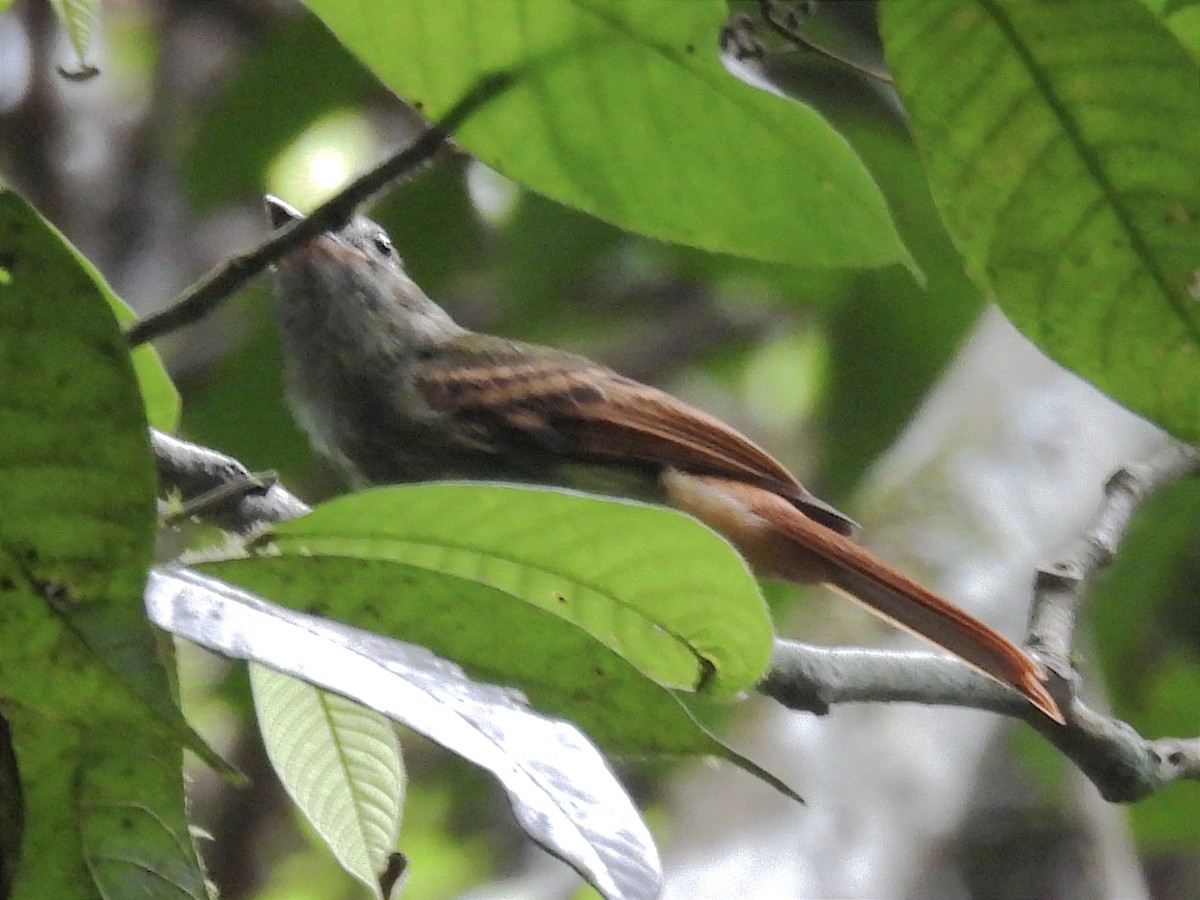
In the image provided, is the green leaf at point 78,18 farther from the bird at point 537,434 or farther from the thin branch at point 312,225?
the bird at point 537,434

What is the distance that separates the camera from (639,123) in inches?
40.3

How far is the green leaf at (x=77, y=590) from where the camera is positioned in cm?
70

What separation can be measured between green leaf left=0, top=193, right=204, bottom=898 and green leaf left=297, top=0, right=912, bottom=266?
0.31 meters

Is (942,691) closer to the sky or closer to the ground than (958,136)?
closer to the ground

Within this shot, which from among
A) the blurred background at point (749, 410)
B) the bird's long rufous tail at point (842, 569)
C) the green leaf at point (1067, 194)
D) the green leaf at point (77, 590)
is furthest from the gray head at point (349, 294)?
the green leaf at point (77, 590)

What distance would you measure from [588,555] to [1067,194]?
1.32 ft

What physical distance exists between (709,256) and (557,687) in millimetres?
2113

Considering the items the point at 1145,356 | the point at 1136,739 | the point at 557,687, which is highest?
the point at 1145,356

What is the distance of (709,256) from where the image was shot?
291cm

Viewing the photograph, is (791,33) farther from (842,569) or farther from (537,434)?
(537,434)

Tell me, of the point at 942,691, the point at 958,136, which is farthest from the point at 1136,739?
the point at 958,136

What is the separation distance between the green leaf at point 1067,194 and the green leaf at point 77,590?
536 mm

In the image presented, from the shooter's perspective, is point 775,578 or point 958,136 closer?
point 958,136

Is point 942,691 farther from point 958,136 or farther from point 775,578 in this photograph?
point 958,136
